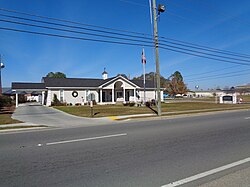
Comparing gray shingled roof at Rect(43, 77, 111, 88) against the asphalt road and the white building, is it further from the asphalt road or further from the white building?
the asphalt road

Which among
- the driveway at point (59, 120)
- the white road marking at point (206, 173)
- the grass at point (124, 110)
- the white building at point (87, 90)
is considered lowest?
the white road marking at point (206, 173)

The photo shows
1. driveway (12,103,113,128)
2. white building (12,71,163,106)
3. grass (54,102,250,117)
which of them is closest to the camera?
driveway (12,103,113,128)

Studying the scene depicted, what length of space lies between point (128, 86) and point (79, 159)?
3354cm

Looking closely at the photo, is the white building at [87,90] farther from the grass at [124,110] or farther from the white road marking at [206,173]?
the white road marking at [206,173]

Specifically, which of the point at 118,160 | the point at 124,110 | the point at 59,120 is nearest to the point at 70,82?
the point at 124,110

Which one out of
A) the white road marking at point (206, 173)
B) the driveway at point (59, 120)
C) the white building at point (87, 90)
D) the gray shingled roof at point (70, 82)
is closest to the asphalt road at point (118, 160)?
the white road marking at point (206, 173)

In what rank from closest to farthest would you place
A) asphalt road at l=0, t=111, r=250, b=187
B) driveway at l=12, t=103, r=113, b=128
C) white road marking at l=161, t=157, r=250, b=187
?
white road marking at l=161, t=157, r=250, b=187
asphalt road at l=0, t=111, r=250, b=187
driveway at l=12, t=103, r=113, b=128

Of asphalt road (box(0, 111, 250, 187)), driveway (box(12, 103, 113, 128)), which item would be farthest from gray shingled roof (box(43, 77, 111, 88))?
asphalt road (box(0, 111, 250, 187))

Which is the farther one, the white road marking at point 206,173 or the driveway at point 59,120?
the driveway at point 59,120

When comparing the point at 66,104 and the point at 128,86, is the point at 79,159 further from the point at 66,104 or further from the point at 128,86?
the point at 128,86

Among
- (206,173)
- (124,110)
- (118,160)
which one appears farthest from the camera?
(124,110)

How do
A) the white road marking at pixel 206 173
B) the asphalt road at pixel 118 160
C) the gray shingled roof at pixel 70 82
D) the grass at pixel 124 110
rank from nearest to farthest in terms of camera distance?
the white road marking at pixel 206 173, the asphalt road at pixel 118 160, the grass at pixel 124 110, the gray shingled roof at pixel 70 82

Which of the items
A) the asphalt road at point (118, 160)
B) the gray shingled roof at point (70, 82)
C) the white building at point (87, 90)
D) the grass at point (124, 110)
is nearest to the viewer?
the asphalt road at point (118, 160)

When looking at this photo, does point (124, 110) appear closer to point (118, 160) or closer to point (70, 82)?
point (70, 82)
